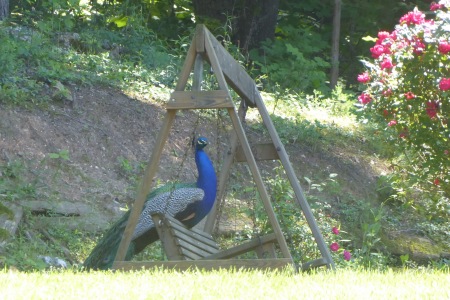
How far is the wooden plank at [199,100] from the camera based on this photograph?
6223mm

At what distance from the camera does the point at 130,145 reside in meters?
10.7

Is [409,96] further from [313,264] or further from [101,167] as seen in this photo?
[101,167]

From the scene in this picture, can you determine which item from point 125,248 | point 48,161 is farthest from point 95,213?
point 125,248

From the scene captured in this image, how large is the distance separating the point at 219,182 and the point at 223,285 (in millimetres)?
2481

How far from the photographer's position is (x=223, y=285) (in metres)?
5.26

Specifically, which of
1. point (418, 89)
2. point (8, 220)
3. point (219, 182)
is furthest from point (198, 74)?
point (418, 89)

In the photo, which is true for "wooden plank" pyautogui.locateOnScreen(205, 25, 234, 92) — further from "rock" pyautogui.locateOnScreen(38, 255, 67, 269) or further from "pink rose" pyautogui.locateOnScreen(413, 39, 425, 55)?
"pink rose" pyautogui.locateOnScreen(413, 39, 425, 55)

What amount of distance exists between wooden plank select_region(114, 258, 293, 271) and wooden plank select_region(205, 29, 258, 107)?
1.34 m

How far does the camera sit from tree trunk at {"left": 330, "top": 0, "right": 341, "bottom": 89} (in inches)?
593

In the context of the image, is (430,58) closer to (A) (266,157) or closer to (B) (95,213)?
(A) (266,157)

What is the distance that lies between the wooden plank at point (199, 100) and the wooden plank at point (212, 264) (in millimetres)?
A: 1023

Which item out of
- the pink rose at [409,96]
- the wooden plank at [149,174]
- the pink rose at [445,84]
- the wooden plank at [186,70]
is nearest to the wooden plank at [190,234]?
the wooden plank at [149,174]

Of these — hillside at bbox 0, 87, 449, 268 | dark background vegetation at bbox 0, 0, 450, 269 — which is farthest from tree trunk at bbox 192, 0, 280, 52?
hillside at bbox 0, 87, 449, 268

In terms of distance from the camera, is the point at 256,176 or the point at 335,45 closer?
the point at 256,176
